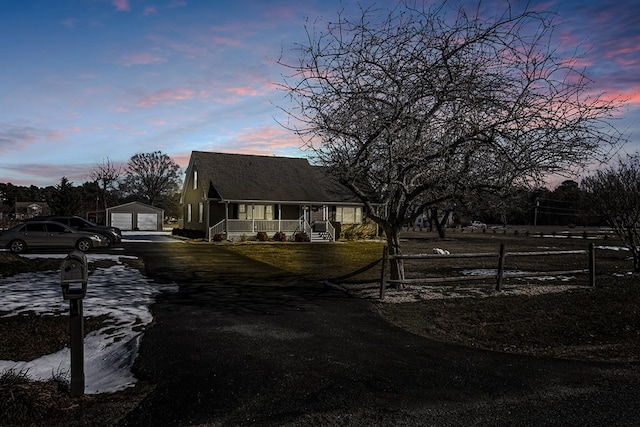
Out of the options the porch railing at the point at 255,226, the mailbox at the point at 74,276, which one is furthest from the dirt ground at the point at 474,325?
the porch railing at the point at 255,226

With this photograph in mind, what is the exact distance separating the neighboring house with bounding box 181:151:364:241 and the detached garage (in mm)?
12636

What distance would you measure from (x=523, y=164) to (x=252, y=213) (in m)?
25.0

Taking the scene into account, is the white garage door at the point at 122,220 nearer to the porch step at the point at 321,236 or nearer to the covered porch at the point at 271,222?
the covered porch at the point at 271,222

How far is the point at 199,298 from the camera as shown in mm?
10242

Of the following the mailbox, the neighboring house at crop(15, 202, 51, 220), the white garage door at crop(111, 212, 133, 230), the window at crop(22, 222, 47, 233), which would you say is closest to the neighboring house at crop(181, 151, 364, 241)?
the window at crop(22, 222, 47, 233)

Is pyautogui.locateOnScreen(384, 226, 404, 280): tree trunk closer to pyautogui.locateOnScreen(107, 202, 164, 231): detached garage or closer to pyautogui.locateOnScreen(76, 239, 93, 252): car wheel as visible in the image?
pyautogui.locateOnScreen(76, 239, 93, 252): car wheel

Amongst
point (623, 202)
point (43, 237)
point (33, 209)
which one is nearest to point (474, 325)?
point (623, 202)

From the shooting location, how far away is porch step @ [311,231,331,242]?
108 feet

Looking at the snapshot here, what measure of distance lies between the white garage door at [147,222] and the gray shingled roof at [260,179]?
14.6 metres

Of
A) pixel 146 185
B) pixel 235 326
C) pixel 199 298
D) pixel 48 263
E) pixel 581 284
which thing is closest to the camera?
pixel 235 326

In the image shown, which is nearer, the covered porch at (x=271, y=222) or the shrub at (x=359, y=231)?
the covered porch at (x=271, y=222)

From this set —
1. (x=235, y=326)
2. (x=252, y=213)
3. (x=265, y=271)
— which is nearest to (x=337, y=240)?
(x=252, y=213)

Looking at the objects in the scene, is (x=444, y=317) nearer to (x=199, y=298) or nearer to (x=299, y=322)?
(x=299, y=322)

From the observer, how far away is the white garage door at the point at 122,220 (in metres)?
46.8
